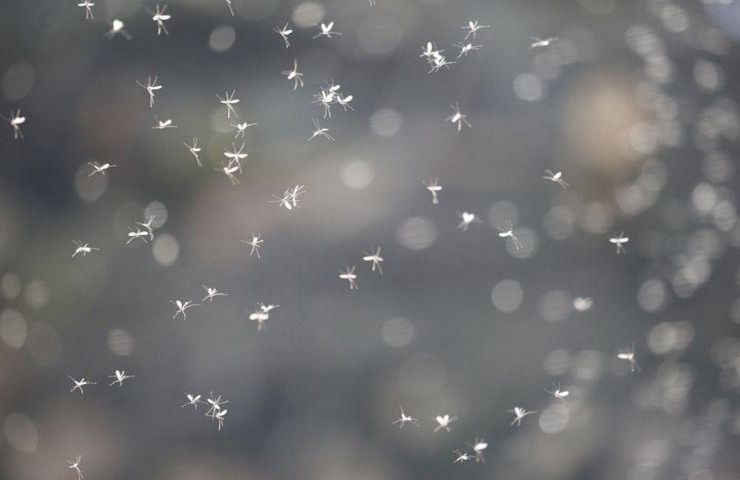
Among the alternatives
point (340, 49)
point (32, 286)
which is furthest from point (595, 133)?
point (32, 286)

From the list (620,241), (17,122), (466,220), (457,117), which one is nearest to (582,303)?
(620,241)

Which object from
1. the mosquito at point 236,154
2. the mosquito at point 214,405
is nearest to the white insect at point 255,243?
the mosquito at point 236,154

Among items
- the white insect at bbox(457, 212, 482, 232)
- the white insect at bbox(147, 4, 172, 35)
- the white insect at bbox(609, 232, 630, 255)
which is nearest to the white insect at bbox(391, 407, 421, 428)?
the white insect at bbox(457, 212, 482, 232)

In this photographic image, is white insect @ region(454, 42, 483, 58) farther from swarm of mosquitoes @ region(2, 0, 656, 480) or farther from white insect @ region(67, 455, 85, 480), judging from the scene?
white insect @ region(67, 455, 85, 480)

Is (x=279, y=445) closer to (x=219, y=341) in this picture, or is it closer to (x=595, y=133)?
(x=219, y=341)

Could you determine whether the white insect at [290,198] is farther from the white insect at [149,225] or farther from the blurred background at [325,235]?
the white insect at [149,225]
